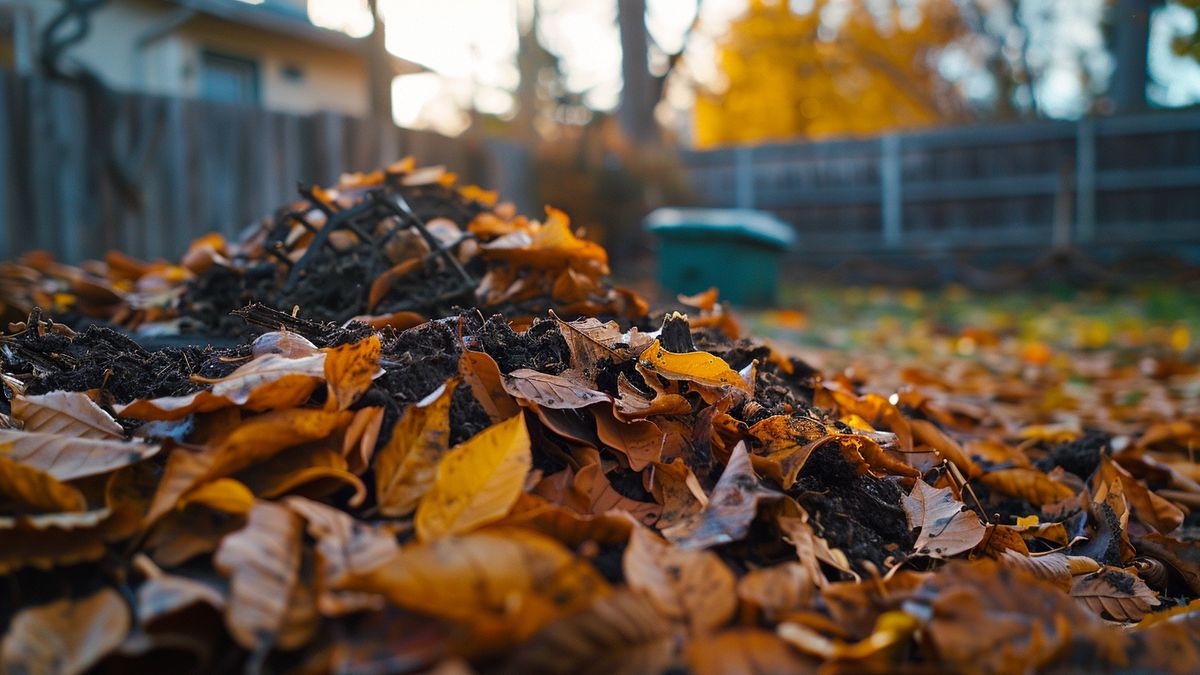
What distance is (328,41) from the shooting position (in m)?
13.1

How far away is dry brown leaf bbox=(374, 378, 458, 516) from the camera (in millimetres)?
972

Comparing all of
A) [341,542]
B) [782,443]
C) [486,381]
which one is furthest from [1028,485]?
[341,542]

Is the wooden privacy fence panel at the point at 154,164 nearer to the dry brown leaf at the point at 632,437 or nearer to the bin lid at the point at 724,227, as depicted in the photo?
the bin lid at the point at 724,227

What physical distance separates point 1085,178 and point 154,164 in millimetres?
10139

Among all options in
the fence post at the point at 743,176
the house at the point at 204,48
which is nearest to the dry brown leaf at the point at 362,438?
the fence post at the point at 743,176

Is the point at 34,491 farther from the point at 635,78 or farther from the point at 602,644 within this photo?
the point at 635,78

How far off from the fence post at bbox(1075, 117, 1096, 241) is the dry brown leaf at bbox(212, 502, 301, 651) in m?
11.5

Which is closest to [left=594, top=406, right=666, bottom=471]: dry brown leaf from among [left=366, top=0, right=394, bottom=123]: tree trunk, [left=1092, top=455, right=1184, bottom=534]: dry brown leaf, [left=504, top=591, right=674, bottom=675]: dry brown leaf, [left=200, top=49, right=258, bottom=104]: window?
[left=504, top=591, right=674, bottom=675]: dry brown leaf

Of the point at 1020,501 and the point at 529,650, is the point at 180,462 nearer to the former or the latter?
the point at 529,650

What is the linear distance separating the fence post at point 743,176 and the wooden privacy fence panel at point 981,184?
14 mm

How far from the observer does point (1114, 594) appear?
4.05 ft

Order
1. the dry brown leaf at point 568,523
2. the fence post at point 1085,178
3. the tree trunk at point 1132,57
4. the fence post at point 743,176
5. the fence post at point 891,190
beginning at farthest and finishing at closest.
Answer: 1. the tree trunk at point 1132,57
2. the fence post at point 743,176
3. the fence post at point 891,190
4. the fence post at point 1085,178
5. the dry brown leaf at point 568,523

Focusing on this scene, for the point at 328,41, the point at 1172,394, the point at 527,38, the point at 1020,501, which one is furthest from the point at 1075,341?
the point at 527,38

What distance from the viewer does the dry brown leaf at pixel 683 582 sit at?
819mm
